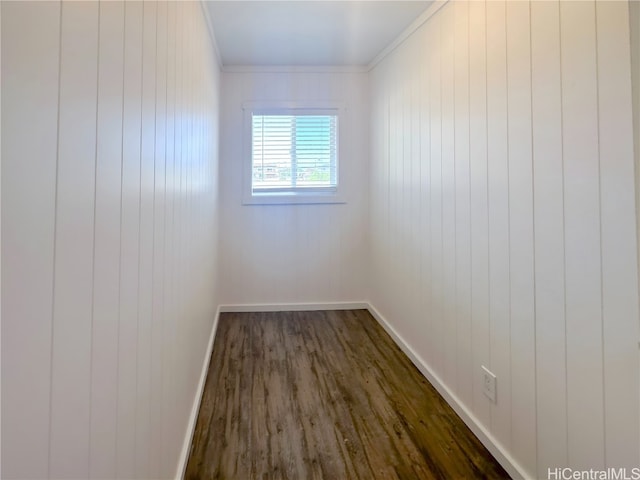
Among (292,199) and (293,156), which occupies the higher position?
(293,156)

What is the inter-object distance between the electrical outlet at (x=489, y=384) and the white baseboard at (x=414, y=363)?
0.18 metres

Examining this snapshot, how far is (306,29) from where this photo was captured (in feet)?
9.05

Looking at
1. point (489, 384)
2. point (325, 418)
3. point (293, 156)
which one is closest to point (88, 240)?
point (325, 418)

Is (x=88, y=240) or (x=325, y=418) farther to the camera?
(x=325, y=418)

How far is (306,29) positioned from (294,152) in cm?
123

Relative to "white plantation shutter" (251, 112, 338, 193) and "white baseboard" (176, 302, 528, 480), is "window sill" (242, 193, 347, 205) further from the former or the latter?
"white baseboard" (176, 302, 528, 480)

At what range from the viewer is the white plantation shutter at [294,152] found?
3.71m

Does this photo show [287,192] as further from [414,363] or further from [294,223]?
[414,363]

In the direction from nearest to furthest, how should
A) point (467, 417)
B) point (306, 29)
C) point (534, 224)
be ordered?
1. point (534, 224)
2. point (467, 417)
3. point (306, 29)

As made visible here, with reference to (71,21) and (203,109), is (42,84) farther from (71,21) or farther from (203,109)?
(203,109)

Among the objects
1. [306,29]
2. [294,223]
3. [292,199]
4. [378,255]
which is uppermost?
[306,29]

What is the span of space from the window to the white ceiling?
52 cm

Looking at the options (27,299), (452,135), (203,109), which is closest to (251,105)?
(203,109)

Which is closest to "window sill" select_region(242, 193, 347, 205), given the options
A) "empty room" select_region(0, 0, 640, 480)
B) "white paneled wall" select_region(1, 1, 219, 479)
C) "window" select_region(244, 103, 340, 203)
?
"window" select_region(244, 103, 340, 203)
